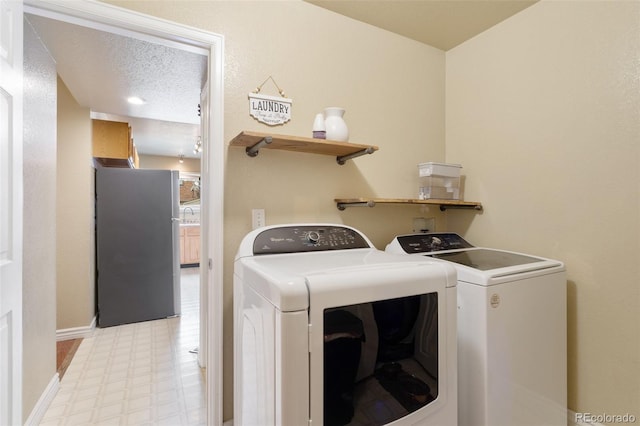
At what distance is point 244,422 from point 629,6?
2581mm

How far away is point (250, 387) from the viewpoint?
122 cm

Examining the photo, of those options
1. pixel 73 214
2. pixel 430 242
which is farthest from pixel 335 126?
pixel 73 214

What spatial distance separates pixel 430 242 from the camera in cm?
197

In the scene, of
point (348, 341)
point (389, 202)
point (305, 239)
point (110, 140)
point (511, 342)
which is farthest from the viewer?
point (110, 140)

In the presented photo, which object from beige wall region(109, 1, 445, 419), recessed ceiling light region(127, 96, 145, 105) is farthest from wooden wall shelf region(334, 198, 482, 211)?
recessed ceiling light region(127, 96, 145, 105)

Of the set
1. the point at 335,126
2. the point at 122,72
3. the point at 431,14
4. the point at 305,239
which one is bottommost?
the point at 305,239

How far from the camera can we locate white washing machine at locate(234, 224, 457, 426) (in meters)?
0.92

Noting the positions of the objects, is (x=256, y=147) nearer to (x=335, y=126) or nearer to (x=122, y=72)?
(x=335, y=126)

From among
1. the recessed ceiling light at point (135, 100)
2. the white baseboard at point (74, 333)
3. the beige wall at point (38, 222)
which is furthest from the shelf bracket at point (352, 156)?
the white baseboard at point (74, 333)

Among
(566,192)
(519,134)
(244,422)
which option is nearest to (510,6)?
(519,134)

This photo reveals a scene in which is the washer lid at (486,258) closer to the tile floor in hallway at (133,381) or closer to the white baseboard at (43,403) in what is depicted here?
the tile floor in hallway at (133,381)

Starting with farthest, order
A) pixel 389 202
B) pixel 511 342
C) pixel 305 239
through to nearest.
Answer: pixel 389 202 < pixel 305 239 < pixel 511 342

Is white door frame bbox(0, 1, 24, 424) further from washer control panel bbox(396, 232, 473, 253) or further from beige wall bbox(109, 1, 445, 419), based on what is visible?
washer control panel bbox(396, 232, 473, 253)

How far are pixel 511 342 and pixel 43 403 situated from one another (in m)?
2.65
